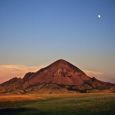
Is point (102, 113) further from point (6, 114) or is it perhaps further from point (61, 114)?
point (6, 114)

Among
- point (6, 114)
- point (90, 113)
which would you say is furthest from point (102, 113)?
point (6, 114)

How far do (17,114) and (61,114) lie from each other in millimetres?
8650

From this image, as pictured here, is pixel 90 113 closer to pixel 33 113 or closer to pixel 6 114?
Result: pixel 33 113

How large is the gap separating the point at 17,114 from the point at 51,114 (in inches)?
266

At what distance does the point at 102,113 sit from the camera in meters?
52.2

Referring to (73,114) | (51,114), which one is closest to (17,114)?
(51,114)

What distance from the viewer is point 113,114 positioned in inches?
1986

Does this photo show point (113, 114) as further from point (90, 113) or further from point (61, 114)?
point (61, 114)

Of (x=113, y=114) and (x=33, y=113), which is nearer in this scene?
(x=113, y=114)

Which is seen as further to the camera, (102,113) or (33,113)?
(33,113)

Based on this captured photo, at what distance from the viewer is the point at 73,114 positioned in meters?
53.2

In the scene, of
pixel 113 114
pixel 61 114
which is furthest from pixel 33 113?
pixel 113 114

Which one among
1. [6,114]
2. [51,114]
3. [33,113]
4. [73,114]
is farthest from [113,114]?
[6,114]

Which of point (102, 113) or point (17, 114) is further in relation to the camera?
point (17, 114)
